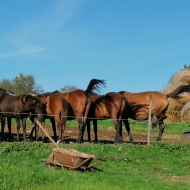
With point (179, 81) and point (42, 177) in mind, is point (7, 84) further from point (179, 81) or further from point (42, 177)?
point (42, 177)

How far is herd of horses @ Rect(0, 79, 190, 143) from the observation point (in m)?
16.7

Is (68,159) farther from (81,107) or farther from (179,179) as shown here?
(81,107)

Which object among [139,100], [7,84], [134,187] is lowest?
[134,187]

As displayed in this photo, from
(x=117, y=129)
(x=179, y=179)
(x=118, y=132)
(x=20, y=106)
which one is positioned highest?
(x=20, y=106)

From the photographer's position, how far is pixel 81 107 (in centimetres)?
1678

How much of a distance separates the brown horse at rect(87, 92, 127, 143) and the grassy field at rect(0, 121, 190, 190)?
83.1 inches

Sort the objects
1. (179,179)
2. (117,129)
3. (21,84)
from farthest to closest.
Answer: (21,84) < (117,129) < (179,179)

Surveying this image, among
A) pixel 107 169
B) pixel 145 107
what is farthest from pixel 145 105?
pixel 107 169

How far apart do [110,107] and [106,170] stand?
5656mm

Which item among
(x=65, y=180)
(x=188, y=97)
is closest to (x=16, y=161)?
(x=65, y=180)

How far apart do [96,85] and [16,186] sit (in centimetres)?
899

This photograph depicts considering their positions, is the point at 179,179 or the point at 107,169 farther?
the point at 107,169

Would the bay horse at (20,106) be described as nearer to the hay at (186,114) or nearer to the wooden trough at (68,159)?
Answer: the wooden trough at (68,159)

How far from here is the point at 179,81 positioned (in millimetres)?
33438
